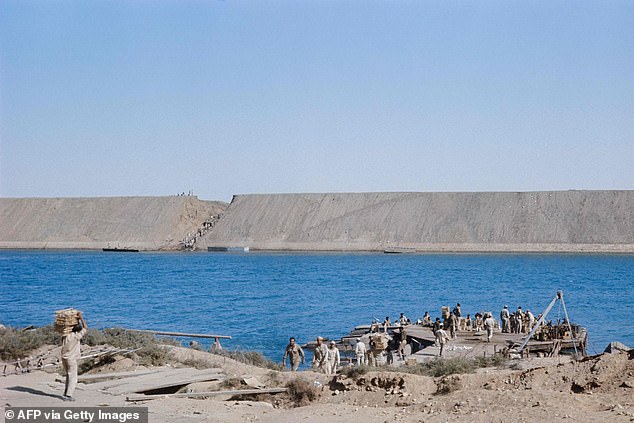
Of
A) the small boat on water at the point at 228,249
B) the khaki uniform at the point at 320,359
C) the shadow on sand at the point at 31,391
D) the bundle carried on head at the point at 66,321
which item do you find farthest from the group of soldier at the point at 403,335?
the small boat on water at the point at 228,249

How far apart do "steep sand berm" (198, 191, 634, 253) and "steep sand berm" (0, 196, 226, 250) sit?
23.1 feet

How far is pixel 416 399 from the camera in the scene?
44.0 feet

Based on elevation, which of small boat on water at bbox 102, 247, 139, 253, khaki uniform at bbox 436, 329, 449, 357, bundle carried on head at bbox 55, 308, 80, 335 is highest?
small boat on water at bbox 102, 247, 139, 253

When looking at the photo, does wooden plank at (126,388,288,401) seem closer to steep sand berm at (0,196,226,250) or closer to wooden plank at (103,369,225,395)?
wooden plank at (103,369,225,395)

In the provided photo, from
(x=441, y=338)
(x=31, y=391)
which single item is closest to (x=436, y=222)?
(x=441, y=338)

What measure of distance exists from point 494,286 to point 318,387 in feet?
130

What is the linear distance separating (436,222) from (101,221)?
160ft

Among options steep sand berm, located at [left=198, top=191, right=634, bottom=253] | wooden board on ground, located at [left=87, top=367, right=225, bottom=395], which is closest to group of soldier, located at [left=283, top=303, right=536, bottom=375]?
wooden board on ground, located at [left=87, top=367, right=225, bottom=395]

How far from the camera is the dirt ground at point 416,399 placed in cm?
1201

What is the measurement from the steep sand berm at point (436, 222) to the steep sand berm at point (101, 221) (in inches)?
277

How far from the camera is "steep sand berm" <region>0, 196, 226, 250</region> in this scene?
364ft

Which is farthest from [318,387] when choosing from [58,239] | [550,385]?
[58,239]

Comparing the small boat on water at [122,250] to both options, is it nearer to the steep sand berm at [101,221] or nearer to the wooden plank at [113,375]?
the steep sand berm at [101,221]

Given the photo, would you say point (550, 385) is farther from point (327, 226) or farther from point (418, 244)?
point (327, 226)
